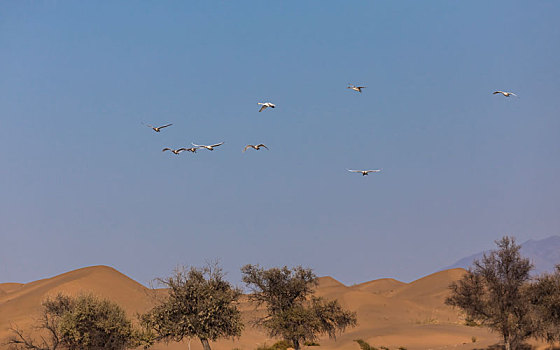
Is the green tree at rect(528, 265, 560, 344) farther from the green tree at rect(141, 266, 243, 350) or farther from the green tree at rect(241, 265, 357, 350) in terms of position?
the green tree at rect(141, 266, 243, 350)

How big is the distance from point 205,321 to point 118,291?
57.1m

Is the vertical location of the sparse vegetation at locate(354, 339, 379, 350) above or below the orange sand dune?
below

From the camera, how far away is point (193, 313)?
4516 cm

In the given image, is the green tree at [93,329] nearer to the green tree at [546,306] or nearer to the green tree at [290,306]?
the green tree at [290,306]

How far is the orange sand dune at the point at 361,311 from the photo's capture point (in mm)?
70875

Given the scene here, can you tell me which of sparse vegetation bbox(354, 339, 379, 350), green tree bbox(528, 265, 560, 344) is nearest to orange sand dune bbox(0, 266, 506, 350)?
sparse vegetation bbox(354, 339, 379, 350)

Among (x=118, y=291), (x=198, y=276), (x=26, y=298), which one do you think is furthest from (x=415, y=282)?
(x=198, y=276)

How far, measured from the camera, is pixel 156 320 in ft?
148

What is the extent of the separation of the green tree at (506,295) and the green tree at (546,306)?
76cm

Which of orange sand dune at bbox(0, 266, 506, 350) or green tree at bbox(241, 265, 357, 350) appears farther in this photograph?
orange sand dune at bbox(0, 266, 506, 350)

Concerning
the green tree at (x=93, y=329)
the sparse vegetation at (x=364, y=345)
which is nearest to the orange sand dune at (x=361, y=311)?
the sparse vegetation at (x=364, y=345)

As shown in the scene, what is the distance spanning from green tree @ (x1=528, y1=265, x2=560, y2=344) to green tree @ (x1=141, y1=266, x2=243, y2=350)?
22.3 metres

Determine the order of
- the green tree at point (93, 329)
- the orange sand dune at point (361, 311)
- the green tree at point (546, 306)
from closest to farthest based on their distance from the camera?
the green tree at point (93, 329) → the green tree at point (546, 306) → the orange sand dune at point (361, 311)

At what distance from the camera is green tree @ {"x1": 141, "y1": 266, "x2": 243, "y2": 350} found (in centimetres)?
4462
